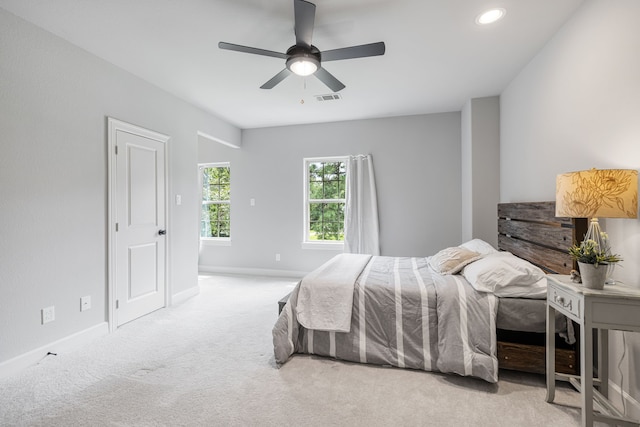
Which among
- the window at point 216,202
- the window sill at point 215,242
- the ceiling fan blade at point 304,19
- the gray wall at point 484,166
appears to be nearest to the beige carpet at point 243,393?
the gray wall at point 484,166

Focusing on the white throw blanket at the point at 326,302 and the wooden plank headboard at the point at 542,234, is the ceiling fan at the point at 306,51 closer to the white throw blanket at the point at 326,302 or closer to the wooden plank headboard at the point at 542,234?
the white throw blanket at the point at 326,302

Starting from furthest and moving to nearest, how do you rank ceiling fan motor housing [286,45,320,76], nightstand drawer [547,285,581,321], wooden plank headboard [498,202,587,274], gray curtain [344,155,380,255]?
gray curtain [344,155,380,255] → ceiling fan motor housing [286,45,320,76] → wooden plank headboard [498,202,587,274] → nightstand drawer [547,285,581,321]

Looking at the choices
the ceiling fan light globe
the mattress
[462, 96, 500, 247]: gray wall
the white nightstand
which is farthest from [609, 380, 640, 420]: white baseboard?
the ceiling fan light globe

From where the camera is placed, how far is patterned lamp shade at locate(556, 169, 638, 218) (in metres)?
1.47

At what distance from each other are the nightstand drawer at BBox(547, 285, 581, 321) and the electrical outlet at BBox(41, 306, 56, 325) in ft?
11.9

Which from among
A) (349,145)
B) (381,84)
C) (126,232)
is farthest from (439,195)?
(126,232)

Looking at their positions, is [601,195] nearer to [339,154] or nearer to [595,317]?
[595,317]

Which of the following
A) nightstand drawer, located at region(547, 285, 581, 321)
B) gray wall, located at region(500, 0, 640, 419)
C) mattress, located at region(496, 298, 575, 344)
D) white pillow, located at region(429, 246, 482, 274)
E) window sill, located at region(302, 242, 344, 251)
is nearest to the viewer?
nightstand drawer, located at region(547, 285, 581, 321)

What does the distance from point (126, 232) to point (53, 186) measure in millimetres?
807

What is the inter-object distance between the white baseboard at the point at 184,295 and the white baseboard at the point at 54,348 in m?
0.88

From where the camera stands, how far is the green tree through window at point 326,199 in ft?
16.5

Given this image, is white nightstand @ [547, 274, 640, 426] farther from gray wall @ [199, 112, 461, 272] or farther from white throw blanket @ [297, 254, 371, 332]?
gray wall @ [199, 112, 461, 272]

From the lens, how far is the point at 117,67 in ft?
9.68

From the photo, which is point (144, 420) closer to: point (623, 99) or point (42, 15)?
point (42, 15)
